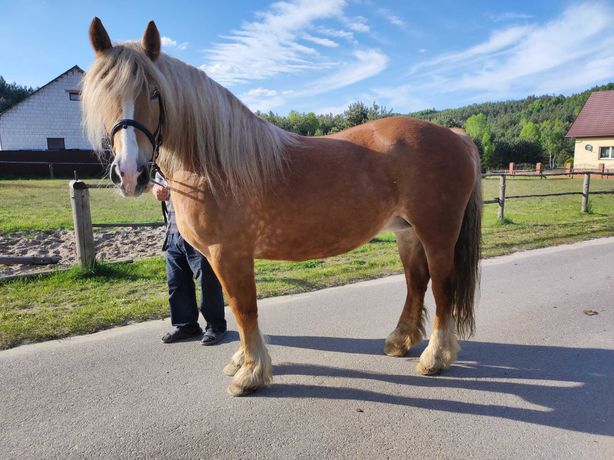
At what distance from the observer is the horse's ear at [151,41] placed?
2.08m

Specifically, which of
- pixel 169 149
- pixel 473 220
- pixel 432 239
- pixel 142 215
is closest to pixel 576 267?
pixel 473 220

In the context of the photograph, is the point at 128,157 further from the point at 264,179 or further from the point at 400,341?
the point at 400,341

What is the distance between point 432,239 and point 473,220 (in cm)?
52

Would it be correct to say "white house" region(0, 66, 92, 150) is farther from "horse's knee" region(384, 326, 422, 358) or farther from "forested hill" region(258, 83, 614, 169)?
"horse's knee" region(384, 326, 422, 358)

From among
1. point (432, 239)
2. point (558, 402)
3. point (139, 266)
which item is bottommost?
point (558, 402)

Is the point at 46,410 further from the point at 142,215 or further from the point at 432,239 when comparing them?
the point at 142,215

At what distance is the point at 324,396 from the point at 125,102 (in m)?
2.16

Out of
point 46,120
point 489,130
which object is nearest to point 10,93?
point 46,120

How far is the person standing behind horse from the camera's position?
335 cm

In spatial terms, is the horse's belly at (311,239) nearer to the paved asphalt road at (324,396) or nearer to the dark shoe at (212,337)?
the paved asphalt road at (324,396)

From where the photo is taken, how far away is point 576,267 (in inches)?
221

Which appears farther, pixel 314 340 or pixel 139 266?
pixel 139 266

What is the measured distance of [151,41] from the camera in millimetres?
2104

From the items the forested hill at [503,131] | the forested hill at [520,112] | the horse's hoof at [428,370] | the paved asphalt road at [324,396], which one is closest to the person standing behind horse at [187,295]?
the paved asphalt road at [324,396]
